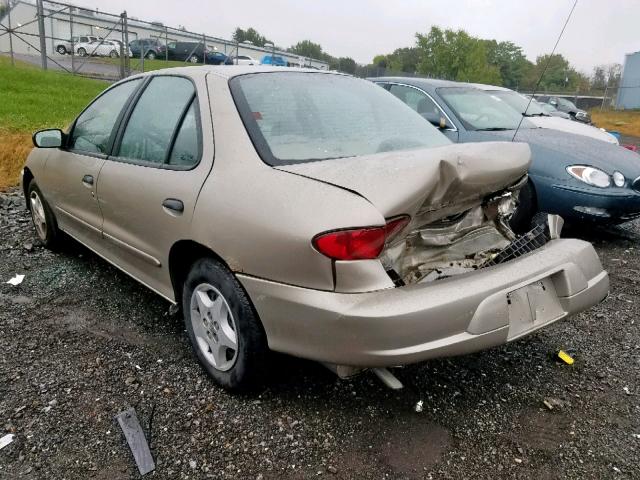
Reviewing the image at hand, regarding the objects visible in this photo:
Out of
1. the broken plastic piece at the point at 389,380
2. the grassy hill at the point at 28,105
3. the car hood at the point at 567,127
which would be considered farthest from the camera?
the grassy hill at the point at 28,105

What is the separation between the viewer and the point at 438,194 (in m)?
2.20

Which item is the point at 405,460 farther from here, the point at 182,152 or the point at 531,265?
the point at 182,152

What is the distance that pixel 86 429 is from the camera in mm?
2289

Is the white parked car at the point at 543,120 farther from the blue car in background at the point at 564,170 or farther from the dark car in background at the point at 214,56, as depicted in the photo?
the dark car in background at the point at 214,56

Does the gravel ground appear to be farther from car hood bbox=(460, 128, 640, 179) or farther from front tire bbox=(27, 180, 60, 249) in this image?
car hood bbox=(460, 128, 640, 179)

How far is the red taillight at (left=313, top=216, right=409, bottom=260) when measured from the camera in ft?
6.29

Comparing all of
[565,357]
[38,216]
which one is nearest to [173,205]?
[565,357]

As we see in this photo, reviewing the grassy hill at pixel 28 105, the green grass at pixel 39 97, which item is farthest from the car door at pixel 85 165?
the green grass at pixel 39 97

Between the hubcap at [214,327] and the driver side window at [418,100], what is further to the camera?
the driver side window at [418,100]

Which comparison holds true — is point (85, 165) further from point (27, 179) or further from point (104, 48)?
point (104, 48)

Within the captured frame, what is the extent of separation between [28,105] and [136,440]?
1031 centimetres

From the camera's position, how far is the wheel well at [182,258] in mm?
2446

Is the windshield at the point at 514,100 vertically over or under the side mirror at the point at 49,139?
over

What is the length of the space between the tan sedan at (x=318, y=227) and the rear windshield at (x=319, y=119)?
1 centimetres
